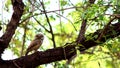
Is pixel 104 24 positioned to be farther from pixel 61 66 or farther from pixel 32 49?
pixel 32 49

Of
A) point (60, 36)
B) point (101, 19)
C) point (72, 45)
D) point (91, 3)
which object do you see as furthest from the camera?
point (60, 36)

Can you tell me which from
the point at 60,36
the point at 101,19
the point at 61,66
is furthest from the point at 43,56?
the point at 60,36

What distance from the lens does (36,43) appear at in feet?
17.4

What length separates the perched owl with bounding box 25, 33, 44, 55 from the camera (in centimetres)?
510

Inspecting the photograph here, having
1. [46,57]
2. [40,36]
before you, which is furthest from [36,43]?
[46,57]

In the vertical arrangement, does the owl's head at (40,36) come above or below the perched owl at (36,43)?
above

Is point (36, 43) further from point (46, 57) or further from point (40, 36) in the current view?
point (46, 57)

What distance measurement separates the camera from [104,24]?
12.9 ft

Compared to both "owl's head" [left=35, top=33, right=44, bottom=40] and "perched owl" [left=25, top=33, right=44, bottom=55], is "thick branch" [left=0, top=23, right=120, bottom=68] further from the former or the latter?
"owl's head" [left=35, top=33, right=44, bottom=40]

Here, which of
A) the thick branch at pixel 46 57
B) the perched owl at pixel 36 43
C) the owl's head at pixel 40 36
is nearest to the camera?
the thick branch at pixel 46 57

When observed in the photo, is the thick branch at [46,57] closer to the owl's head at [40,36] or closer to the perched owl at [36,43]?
the perched owl at [36,43]

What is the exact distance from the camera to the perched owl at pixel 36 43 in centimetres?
510

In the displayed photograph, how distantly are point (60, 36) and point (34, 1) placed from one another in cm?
234

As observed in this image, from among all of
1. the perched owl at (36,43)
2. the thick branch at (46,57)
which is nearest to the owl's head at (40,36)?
the perched owl at (36,43)
